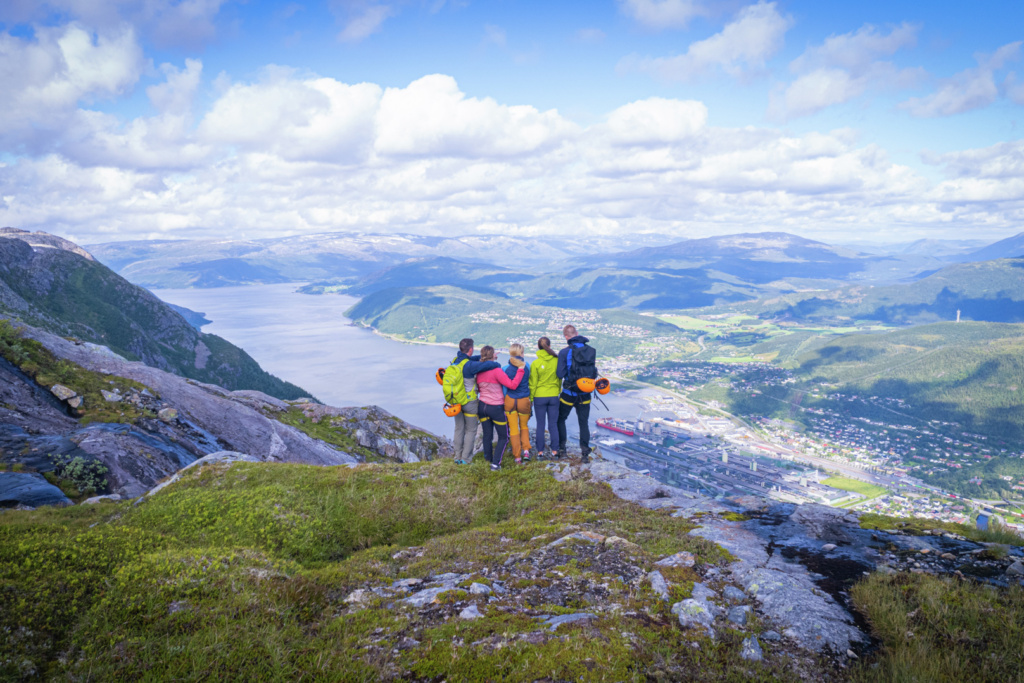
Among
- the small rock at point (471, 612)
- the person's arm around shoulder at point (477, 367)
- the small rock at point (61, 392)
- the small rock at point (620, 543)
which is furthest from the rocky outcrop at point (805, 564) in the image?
the small rock at point (61, 392)

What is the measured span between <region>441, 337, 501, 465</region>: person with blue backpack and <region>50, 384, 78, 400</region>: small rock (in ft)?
47.7

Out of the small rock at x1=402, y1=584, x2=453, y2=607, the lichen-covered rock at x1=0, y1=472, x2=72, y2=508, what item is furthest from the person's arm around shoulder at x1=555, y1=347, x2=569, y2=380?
the lichen-covered rock at x1=0, y1=472, x2=72, y2=508

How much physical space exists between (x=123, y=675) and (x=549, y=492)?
10084 mm

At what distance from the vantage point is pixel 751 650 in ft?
20.4

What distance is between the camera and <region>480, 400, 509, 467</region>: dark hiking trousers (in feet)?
48.2

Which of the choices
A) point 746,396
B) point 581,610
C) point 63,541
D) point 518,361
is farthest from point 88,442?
point 746,396

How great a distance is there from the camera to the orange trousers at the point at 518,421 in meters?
15.1

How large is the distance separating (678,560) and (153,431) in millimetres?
19290

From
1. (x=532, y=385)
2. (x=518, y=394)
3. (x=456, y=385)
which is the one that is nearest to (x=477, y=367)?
(x=456, y=385)

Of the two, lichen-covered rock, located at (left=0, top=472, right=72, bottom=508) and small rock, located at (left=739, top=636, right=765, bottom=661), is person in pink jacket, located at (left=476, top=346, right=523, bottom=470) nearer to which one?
small rock, located at (left=739, top=636, right=765, bottom=661)

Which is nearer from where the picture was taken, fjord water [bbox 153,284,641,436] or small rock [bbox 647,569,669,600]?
small rock [bbox 647,569,669,600]

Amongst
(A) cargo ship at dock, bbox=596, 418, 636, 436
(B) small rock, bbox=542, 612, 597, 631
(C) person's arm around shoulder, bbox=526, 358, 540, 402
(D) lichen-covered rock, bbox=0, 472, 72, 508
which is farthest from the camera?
(A) cargo ship at dock, bbox=596, 418, 636, 436

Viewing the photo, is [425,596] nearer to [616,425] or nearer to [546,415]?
[546,415]

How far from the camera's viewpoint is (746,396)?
135125 mm
